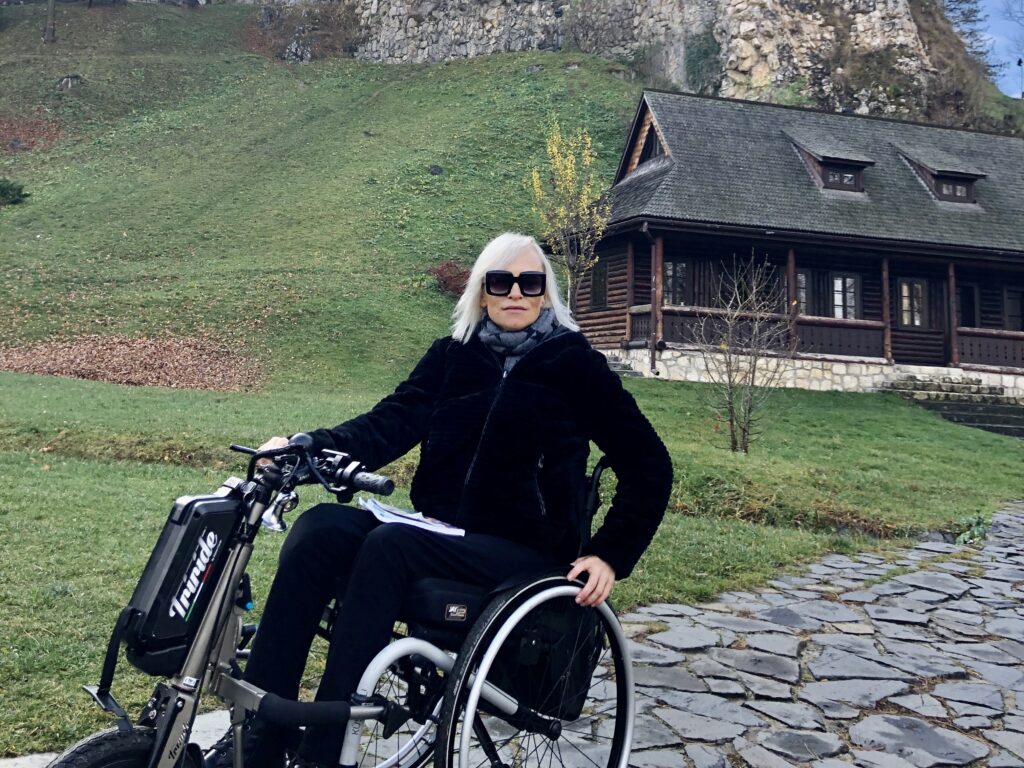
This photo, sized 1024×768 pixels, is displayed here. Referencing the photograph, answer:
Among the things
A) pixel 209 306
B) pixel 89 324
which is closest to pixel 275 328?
pixel 209 306

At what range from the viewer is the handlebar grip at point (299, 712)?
2172mm

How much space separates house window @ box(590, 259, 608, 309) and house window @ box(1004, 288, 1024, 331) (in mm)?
11435

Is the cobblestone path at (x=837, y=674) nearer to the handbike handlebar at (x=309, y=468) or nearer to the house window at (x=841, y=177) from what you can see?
the handbike handlebar at (x=309, y=468)

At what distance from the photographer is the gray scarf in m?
3.01

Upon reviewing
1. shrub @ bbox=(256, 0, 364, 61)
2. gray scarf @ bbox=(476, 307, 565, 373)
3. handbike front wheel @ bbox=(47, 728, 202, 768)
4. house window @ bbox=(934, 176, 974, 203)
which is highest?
shrub @ bbox=(256, 0, 364, 61)

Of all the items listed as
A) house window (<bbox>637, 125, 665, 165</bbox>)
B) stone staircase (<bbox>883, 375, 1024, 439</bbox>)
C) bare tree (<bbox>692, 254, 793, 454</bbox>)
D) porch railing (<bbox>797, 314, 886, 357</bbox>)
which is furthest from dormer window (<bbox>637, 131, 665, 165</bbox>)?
stone staircase (<bbox>883, 375, 1024, 439</bbox>)

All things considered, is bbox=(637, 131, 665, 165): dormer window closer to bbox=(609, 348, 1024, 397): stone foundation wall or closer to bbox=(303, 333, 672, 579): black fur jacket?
bbox=(609, 348, 1024, 397): stone foundation wall

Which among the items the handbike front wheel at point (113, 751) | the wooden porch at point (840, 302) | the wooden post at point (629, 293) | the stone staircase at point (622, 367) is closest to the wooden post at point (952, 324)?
the wooden porch at point (840, 302)

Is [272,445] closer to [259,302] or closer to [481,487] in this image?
[481,487]

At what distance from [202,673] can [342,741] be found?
413 mm

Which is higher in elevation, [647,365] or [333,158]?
[333,158]

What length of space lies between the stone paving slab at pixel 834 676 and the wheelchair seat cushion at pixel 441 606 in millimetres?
1159

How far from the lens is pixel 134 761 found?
205cm

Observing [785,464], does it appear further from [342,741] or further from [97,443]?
[342,741]
